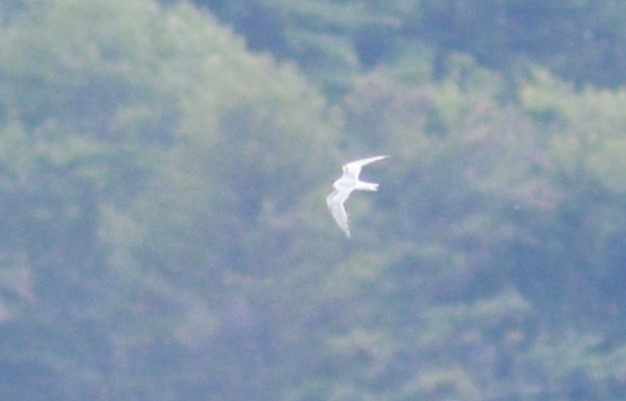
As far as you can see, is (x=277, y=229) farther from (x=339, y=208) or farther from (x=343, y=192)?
(x=339, y=208)

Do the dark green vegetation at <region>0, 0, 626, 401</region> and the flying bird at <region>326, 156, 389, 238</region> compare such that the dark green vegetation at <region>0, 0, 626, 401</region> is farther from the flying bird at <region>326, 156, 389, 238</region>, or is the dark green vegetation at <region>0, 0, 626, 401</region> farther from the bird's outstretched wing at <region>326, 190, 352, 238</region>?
the bird's outstretched wing at <region>326, 190, 352, 238</region>

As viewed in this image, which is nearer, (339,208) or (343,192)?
(339,208)

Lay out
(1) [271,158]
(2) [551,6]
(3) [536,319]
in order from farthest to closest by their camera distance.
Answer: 1. (2) [551,6]
2. (3) [536,319]
3. (1) [271,158]

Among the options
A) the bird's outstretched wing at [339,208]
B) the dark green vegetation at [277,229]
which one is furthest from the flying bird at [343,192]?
the dark green vegetation at [277,229]

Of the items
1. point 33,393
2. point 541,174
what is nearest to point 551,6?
point 541,174

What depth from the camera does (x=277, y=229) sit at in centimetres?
2166

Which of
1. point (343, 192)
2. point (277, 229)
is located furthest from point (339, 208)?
point (277, 229)

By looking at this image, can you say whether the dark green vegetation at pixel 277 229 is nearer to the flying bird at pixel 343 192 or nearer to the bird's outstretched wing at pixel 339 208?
the flying bird at pixel 343 192

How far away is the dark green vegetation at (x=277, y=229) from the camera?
21844 mm

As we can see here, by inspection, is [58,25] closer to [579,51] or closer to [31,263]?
[31,263]

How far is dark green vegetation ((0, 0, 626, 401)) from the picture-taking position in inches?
860


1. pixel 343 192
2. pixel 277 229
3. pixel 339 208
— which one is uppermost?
pixel 277 229

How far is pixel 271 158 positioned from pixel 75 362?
359 cm

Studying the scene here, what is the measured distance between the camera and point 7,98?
2364 centimetres
